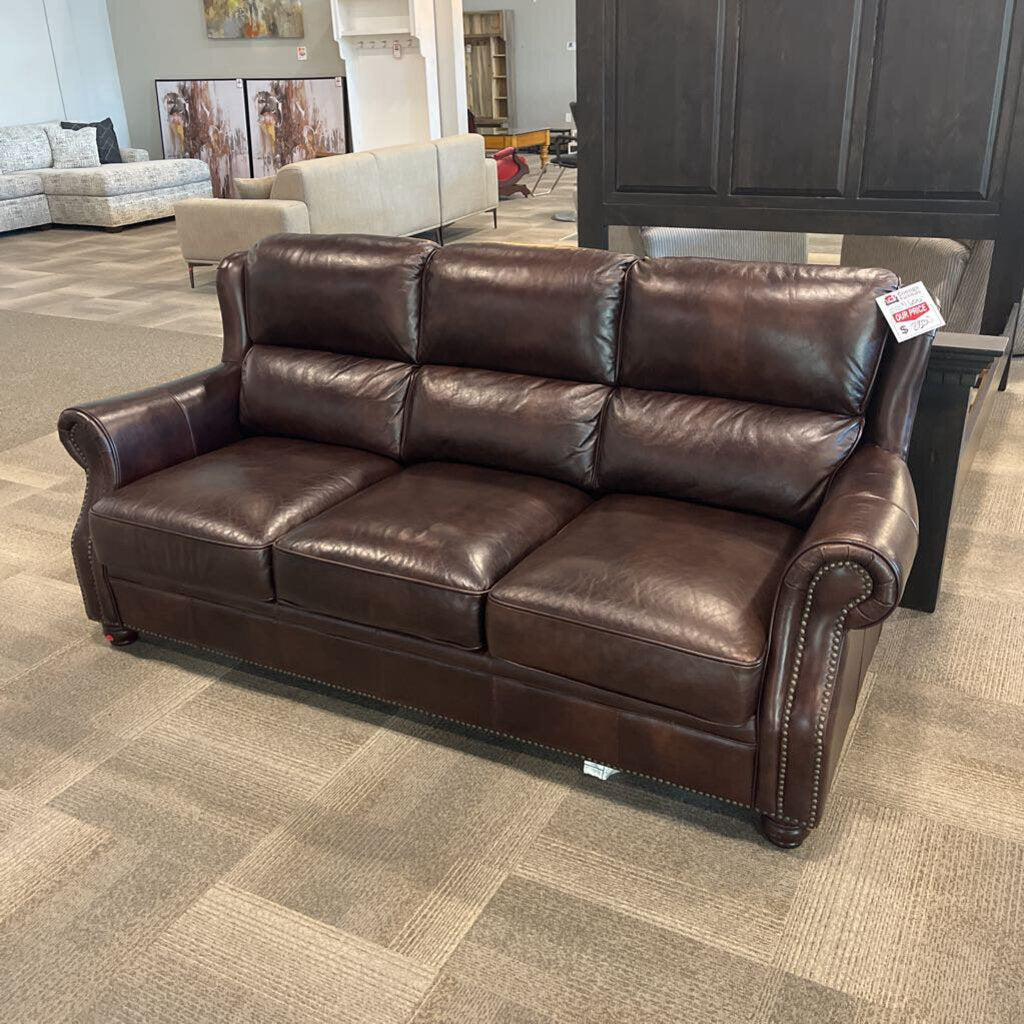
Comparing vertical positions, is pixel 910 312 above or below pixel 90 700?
above

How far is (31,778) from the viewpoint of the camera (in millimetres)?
2113

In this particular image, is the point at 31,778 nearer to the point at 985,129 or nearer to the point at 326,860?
the point at 326,860

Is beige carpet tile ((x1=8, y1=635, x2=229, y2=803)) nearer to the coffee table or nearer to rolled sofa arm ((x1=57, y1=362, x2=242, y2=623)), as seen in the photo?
rolled sofa arm ((x1=57, y1=362, x2=242, y2=623))

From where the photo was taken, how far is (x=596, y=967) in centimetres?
162

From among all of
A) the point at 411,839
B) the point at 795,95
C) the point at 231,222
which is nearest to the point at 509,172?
the point at 231,222

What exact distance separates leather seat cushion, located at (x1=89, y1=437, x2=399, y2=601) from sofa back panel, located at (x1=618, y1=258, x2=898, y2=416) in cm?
76

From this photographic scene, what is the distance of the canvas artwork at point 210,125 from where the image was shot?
991 cm

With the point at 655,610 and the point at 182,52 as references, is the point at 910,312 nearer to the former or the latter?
the point at 655,610

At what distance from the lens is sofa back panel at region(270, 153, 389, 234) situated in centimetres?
611

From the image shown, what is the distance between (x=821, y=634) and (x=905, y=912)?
0.50 meters

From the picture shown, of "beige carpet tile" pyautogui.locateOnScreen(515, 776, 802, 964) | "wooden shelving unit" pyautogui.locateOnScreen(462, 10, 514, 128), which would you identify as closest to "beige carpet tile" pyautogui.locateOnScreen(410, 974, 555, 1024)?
"beige carpet tile" pyautogui.locateOnScreen(515, 776, 802, 964)

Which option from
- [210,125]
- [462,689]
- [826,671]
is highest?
[210,125]

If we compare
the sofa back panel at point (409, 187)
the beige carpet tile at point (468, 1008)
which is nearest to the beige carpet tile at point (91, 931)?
the beige carpet tile at point (468, 1008)

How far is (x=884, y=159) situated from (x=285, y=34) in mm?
7786
